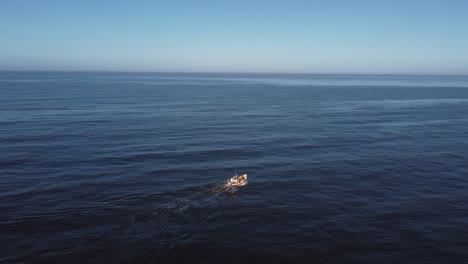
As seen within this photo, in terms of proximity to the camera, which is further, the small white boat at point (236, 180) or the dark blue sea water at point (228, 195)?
the small white boat at point (236, 180)

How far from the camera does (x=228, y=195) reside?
39.2 metres

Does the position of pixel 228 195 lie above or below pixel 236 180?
below

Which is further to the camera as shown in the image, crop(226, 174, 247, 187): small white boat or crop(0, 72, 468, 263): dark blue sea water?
crop(226, 174, 247, 187): small white boat

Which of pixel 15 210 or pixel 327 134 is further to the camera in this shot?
pixel 327 134

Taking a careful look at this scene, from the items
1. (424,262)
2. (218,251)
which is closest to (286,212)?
(218,251)

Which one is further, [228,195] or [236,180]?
[236,180]

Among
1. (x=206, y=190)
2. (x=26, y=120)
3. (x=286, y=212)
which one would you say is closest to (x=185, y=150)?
(x=206, y=190)

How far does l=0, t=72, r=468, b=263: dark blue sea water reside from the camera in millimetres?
28312

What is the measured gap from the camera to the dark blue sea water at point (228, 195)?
28312 millimetres

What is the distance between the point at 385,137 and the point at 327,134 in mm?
11963

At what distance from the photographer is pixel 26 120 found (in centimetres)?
8081

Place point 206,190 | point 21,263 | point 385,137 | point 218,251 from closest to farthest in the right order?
1. point 21,263
2. point 218,251
3. point 206,190
4. point 385,137

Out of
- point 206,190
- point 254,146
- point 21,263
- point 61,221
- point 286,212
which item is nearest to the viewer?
point 21,263

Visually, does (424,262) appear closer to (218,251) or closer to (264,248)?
(264,248)
